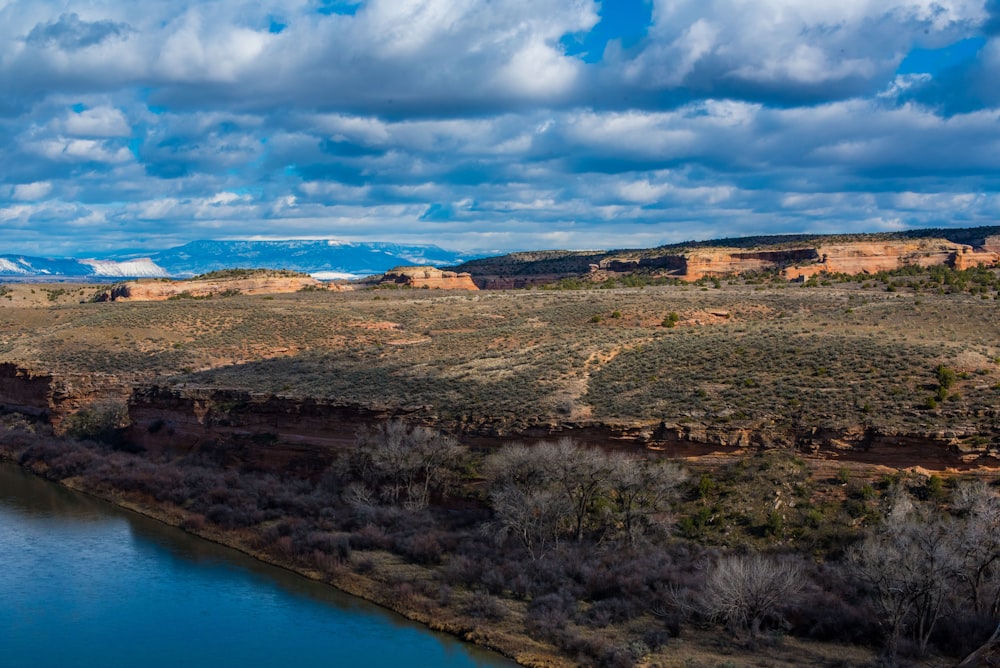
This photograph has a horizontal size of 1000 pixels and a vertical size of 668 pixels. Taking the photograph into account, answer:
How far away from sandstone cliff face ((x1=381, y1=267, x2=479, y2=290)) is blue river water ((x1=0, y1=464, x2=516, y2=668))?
218 ft

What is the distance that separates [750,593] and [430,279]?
265 feet

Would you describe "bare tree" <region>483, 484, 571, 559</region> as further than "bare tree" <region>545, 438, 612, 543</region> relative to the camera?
No

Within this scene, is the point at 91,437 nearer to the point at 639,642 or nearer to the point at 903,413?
the point at 639,642

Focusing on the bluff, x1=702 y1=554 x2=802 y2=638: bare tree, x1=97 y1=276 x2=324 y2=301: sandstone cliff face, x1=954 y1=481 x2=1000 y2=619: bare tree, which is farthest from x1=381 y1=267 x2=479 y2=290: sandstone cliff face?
x1=954 y1=481 x2=1000 y2=619: bare tree

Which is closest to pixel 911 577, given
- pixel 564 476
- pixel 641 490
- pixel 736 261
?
pixel 641 490

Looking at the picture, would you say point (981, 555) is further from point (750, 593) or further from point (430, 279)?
Result: point (430, 279)

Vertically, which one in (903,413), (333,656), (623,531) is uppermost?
(903,413)

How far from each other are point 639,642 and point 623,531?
5.97 meters

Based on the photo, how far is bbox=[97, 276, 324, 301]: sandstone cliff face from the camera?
8675cm

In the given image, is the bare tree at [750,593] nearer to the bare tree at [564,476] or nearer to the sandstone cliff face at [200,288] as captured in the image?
the bare tree at [564,476]

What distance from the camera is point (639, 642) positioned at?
2262 cm

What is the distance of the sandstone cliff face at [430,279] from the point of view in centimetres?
10000

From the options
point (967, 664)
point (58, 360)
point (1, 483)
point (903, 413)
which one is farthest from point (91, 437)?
point (967, 664)

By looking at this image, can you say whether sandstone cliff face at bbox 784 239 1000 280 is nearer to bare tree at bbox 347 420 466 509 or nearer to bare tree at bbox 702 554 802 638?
A: bare tree at bbox 347 420 466 509
